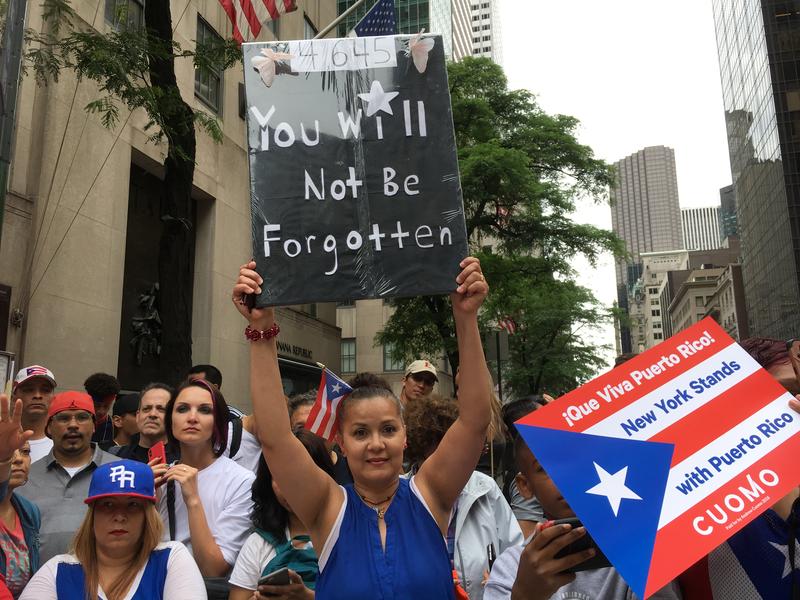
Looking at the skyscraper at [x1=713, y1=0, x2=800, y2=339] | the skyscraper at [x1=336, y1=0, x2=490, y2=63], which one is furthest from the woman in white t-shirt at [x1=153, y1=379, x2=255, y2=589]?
the skyscraper at [x1=713, y1=0, x2=800, y2=339]

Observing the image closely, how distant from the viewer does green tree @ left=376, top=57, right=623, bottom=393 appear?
72.0 ft

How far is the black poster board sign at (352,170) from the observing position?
9.92ft

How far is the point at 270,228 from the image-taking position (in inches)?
119

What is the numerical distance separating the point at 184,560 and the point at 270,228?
5.16ft

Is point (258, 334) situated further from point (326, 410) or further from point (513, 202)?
point (513, 202)

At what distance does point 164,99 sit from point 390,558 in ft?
28.7

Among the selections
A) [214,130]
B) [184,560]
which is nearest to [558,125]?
[214,130]

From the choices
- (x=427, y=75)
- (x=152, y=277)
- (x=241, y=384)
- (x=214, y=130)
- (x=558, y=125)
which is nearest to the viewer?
(x=427, y=75)

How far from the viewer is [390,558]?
2.46 m

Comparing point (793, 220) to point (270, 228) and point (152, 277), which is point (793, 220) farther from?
point (270, 228)

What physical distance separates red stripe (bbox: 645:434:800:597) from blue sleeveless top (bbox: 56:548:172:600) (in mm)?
2187

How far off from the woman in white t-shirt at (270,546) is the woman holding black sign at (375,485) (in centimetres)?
65

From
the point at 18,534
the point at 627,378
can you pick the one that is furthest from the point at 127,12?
the point at 627,378

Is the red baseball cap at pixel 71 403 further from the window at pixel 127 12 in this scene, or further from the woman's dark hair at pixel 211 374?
the window at pixel 127 12
